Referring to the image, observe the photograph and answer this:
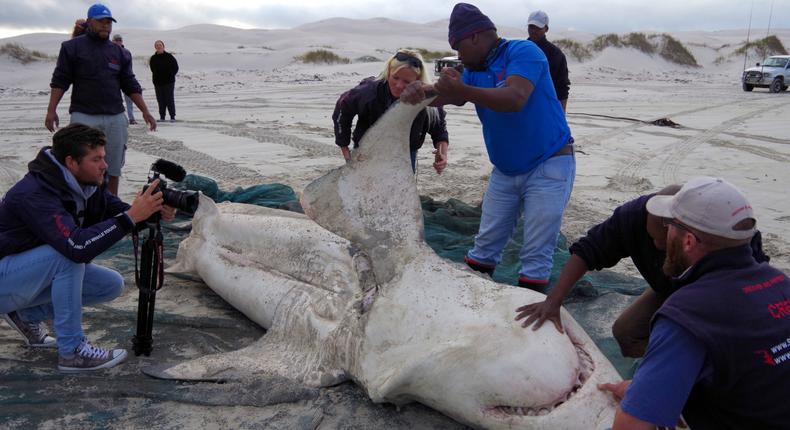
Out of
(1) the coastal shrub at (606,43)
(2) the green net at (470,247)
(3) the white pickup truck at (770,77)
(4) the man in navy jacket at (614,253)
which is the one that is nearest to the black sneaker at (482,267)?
(2) the green net at (470,247)

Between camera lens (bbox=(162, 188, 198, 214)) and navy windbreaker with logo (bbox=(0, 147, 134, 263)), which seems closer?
navy windbreaker with logo (bbox=(0, 147, 134, 263))

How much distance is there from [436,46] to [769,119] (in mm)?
42936

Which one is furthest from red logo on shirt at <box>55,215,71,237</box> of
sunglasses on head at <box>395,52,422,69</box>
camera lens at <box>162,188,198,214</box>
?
sunglasses on head at <box>395,52,422,69</box>

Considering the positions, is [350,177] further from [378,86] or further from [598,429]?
[598,429]

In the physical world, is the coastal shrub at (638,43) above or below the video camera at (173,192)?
above

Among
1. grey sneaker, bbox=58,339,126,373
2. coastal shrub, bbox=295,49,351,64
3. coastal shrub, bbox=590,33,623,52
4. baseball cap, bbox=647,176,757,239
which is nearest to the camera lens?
baseball cap, bbox=647,176,757,239

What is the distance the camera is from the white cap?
274 inches

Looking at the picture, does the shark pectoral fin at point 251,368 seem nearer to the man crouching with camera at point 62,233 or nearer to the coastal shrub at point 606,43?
the man crouching with camera at point 62,233

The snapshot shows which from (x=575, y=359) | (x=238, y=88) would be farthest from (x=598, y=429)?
(x=238, y=88)

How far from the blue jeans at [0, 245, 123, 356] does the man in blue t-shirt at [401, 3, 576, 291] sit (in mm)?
2297

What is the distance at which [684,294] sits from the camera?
1.98 metres

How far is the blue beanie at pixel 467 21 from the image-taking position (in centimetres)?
361

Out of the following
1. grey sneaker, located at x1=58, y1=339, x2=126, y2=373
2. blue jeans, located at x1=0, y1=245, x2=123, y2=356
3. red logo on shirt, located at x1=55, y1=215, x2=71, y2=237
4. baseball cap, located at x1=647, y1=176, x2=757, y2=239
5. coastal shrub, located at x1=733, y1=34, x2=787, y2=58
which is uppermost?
coastal shrub, located at x1=733, y1=34, x2=787, y2=58

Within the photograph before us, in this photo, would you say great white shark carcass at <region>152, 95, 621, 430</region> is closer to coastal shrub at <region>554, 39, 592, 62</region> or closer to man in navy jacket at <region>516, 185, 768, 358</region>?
man in navy jacket at <region>516, 185, 768, 358</region>
